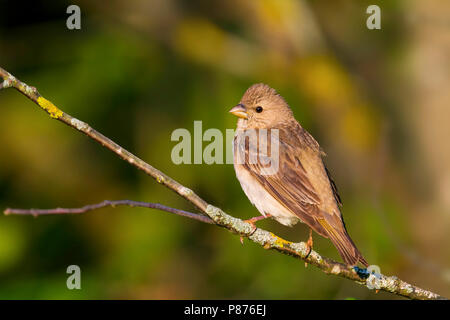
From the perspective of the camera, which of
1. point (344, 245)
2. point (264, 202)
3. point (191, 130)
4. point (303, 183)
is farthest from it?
point (191, 130)

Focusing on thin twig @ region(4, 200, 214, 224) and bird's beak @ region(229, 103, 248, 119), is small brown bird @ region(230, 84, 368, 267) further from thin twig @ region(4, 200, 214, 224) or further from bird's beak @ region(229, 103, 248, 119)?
thin twig @ region(4, 200, 214, 224)

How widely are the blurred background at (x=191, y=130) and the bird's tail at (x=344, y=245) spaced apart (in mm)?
3049

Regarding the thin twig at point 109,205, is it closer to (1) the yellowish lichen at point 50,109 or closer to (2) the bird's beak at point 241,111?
(1) the yellowish lichen at point 50,109

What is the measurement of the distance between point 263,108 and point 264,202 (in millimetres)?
917

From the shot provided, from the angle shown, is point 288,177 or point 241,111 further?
point 241,111

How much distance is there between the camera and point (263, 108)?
5.52m

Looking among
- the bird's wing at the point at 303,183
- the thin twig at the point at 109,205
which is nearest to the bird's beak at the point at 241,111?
the bird's wing at the point at 303,183

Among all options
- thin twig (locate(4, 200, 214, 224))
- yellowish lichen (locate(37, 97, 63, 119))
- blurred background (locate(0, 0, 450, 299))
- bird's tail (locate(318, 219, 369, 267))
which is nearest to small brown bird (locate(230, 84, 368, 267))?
bird's tail (locate(318, 219, 369, 267))

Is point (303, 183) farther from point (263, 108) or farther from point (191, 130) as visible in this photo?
point (191, 130)

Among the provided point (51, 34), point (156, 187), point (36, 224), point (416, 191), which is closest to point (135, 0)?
point (51, 34)

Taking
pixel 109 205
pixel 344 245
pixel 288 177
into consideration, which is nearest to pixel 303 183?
pixel 288 177

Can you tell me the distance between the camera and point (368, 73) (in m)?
10.5

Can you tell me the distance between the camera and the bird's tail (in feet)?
13.6

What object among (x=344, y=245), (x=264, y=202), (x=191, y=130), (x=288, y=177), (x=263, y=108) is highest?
(x=191, y=130)
